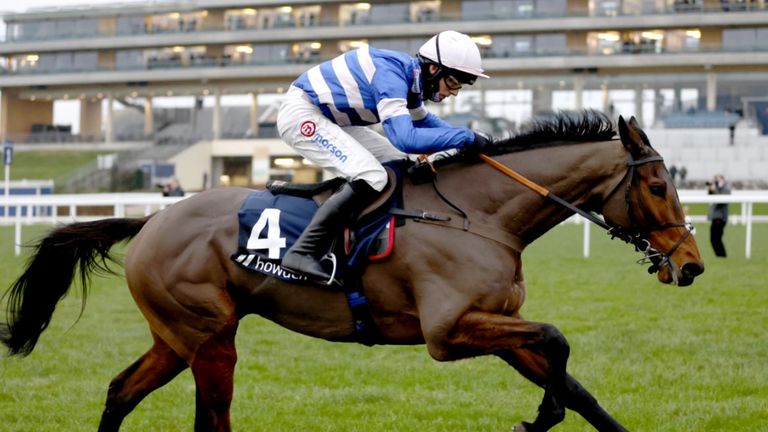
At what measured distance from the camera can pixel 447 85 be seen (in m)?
4.89

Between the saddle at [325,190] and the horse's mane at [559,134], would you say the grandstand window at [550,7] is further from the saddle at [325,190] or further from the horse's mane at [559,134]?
the saddle at [325,190]

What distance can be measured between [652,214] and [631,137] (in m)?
0.36

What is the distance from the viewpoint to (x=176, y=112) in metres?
63.5

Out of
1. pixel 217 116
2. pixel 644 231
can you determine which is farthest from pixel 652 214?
pixel 217 116

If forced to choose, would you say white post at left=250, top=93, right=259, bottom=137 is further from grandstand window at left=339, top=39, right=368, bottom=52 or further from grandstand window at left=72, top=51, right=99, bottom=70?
grandstand window at left=72, top=51, right=99, bottom=70

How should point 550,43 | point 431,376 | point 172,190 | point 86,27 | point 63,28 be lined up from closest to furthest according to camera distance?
1. point 431,376
2. point 172,190
3. point 550,43
4. point 86,27
5. point 63,28

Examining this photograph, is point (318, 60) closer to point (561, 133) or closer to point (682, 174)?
point (682, 174)

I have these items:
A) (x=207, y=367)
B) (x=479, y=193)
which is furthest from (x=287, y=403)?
(x=479, y=193)

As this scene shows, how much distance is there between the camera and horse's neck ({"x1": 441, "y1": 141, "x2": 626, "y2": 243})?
476cm

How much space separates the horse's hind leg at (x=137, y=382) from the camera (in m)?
4.98

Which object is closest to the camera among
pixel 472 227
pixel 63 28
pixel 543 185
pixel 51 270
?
pixel 472 227

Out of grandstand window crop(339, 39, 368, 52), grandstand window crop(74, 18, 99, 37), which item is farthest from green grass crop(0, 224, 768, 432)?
grandstand window crop(74, 18, 99, 37)

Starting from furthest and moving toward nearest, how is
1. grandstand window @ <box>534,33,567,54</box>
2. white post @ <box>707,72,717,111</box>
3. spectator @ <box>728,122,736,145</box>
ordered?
grandstand window @ <box>534,33,567,54</box>
white post @ <box>707,72,717,111</box>
spectator @ <box>728,122,736,145</box>

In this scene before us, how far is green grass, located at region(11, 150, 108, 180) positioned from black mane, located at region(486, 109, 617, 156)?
4656cm
